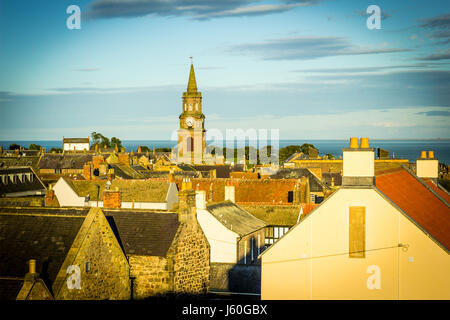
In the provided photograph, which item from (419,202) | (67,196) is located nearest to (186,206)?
(419,202)

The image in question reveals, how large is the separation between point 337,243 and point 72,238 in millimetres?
10132

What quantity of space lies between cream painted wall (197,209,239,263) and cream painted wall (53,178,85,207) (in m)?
14.9

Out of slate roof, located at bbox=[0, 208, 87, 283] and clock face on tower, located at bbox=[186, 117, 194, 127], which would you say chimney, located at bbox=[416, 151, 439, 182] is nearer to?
slate roof, located at bbox=[0, 208, 87, 283]

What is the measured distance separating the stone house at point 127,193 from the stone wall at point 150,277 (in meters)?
22.2

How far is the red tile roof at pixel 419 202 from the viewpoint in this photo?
15625mm

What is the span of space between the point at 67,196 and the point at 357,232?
34.6 meters

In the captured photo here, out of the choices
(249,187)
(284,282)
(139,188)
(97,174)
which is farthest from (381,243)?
(97,174)

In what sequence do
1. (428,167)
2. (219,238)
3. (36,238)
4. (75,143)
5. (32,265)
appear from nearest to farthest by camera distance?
(32,265) < (36,238) < (428,167) < (219,238) < (75,143)

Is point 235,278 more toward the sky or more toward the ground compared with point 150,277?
more toward the ground

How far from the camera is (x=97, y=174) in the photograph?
65.6m

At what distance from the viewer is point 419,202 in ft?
61.2

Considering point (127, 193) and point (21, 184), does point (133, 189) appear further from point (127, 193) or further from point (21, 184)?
point (21, 184)
